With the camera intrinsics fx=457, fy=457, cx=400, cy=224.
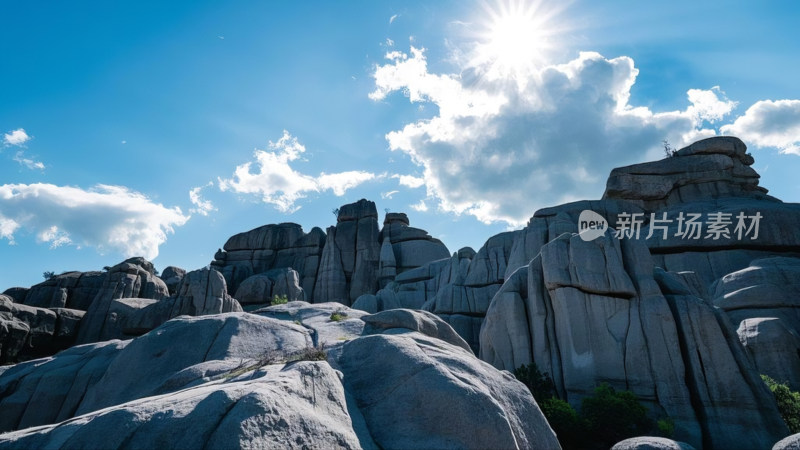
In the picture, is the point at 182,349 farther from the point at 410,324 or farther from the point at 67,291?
the point at 67,291

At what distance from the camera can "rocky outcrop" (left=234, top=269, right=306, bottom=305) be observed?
151 feet

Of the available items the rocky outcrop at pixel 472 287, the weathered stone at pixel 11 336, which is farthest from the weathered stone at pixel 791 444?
the weathered stone at pixel 11 336

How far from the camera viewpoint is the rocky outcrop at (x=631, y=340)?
1570 centimetres

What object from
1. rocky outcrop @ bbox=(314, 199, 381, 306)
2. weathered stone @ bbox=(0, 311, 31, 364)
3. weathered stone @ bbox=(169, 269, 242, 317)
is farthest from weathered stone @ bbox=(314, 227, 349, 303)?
weathered stone @ bbox=(0, 311, 31, 364)

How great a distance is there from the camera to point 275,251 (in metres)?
58.1

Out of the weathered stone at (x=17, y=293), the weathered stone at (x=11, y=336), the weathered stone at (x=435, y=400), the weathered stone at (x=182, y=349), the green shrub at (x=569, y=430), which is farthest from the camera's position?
the weathered stone at (x=17, y=293)

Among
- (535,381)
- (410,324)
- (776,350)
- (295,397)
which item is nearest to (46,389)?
(410,324)

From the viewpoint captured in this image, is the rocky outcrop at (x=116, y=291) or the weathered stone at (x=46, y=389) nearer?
the weathered stone at (x=46, y=389)

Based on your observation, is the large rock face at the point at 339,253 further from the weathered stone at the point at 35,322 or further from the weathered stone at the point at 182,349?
the weathered stone at the point at 182,349

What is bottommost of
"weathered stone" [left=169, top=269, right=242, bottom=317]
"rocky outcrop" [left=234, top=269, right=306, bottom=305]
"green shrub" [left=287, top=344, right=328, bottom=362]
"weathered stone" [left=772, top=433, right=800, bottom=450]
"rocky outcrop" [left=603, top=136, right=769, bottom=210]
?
"weathered stone" [left=772, top=433, right=800, bottom=450]

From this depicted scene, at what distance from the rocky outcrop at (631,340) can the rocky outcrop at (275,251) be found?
3752cm

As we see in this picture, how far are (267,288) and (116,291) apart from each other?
43.7ft

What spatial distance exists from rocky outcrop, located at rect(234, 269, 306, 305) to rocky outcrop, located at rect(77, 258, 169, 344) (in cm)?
783

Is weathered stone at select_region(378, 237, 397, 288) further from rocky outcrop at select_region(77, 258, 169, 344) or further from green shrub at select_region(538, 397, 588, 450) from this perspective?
green shrub at select_region(538, 397, 588, 450)
